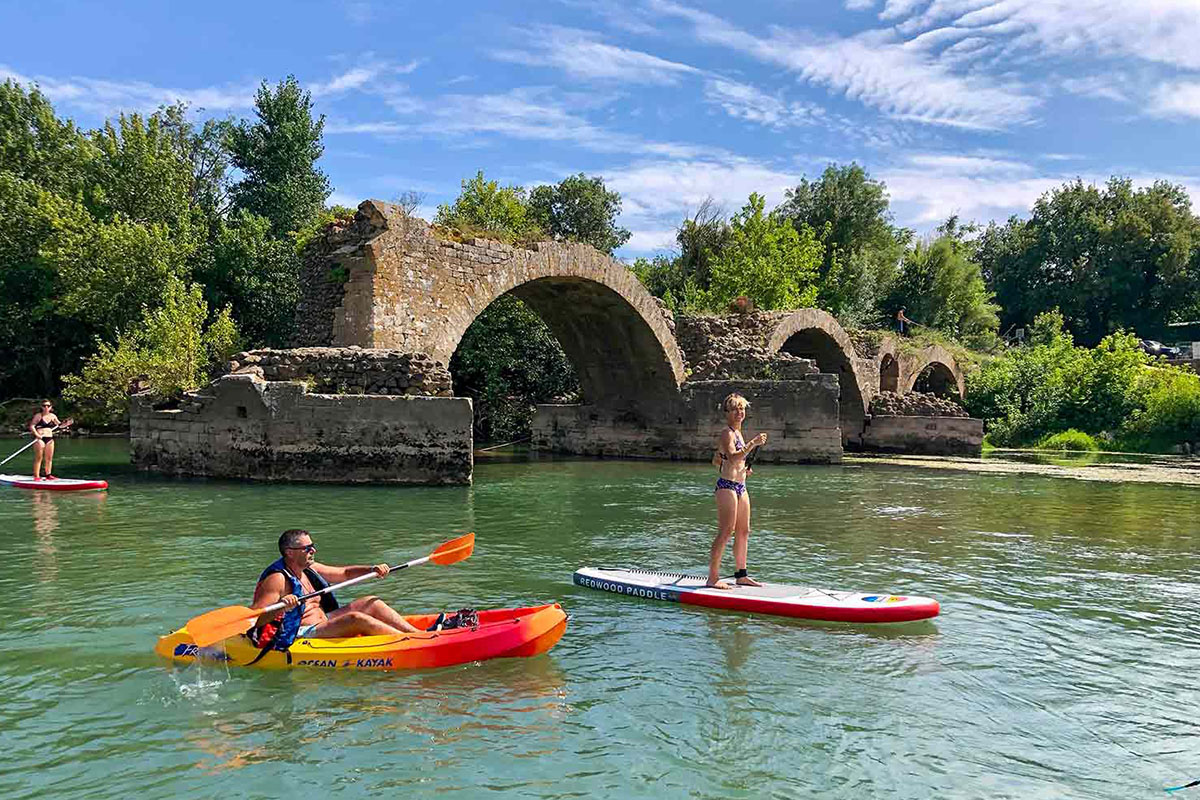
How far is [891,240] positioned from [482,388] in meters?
27.5

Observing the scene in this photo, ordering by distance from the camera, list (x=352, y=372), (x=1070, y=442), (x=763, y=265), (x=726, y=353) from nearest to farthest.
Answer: (x=352, y=372)
(x=726, y=353)
(x=1070, y=442)
(x=763, y=265)

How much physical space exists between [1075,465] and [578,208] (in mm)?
24393

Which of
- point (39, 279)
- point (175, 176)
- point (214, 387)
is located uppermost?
point (175, 176)

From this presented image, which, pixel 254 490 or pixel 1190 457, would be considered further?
pixel 1190 457

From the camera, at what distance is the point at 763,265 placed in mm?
36125

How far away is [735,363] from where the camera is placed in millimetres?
22969

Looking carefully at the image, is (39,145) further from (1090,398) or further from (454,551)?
(1090,398)

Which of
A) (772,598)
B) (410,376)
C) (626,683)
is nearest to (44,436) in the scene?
(410,376)

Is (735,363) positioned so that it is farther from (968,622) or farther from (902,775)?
(902,775)

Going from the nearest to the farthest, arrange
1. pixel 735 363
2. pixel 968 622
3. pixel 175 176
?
pixel 968 622 → pixel 735 363 → pixel 175 176

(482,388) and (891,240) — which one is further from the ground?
(891,240)

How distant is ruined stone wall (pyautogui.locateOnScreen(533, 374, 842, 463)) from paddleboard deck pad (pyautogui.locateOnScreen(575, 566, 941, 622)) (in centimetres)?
1376

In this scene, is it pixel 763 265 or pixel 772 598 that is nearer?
pixel 772 598

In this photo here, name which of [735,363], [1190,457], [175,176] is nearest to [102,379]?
[175,176]
